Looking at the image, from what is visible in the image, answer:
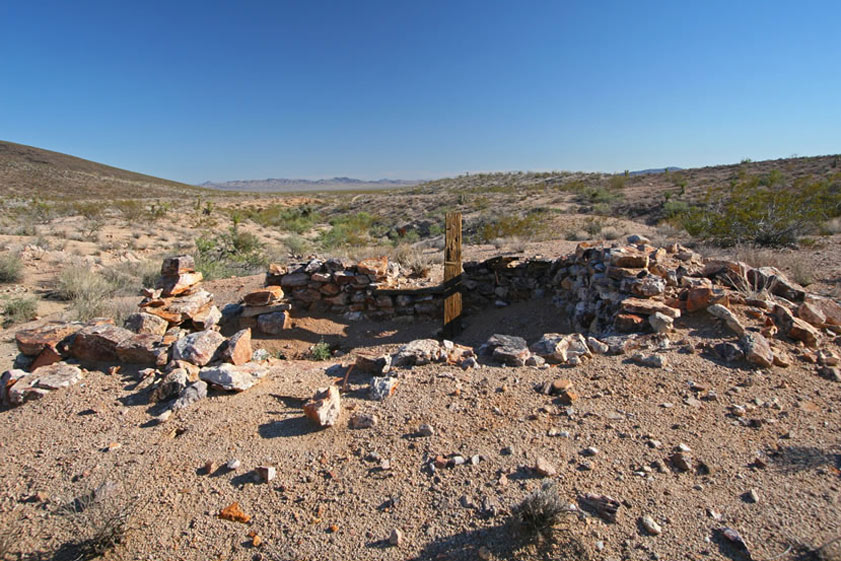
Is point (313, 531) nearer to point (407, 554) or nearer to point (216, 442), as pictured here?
point (407, 554)

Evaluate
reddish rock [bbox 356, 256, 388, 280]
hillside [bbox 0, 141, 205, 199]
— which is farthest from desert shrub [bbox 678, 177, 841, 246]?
hillside [bbox 0, 141, 205, 199]

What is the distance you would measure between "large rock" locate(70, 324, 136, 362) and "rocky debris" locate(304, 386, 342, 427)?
2.21m

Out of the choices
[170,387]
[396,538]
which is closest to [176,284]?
[170,387]

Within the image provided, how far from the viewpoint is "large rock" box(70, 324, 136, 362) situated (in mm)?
3834

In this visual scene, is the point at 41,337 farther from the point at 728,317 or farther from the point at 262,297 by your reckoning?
the point at 728,317

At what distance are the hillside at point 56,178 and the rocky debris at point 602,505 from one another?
45.0 meters

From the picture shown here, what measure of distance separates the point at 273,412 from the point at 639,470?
255 centimetres

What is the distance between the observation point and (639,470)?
2.44 m

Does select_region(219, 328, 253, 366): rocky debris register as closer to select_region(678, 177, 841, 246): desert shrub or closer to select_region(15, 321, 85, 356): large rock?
select_region(15, 321, 85, 356): large rock

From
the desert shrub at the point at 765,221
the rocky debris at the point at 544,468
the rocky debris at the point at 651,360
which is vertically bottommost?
the rocky debris at the point at 544,468

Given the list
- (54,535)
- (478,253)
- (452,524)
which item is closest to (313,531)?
(452,524)

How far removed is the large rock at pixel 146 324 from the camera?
4.38m

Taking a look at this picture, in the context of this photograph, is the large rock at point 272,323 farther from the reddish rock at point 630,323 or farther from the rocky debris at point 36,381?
the reddish rock at point 630,323

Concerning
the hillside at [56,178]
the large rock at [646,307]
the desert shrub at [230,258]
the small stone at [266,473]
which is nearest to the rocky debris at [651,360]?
the large rock at [646,307]
